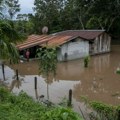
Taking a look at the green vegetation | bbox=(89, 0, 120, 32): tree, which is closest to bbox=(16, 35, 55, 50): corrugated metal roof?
bbox=(89, 0, 120, 32): tree

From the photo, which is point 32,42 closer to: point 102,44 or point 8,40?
point 102,44

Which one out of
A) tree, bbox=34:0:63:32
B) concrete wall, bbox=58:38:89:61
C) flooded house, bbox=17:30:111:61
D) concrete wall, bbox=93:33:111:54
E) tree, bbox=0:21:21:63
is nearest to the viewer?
tree, bbox=0:21:21:63

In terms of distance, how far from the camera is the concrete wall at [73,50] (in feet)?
89.8

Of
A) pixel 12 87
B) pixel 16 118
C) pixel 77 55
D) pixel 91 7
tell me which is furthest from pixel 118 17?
pixel 16 118

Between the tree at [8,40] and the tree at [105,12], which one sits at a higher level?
the tree at [105,12]

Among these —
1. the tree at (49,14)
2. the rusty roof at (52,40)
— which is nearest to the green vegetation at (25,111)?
the rusty roof at (52,40)

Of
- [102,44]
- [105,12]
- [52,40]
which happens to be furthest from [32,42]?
[105,12]

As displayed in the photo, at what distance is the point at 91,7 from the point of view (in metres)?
37.4

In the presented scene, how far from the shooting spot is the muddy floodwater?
16.9m

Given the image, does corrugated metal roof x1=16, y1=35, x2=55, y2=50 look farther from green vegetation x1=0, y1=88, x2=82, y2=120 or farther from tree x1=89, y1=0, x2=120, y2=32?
green vegetation x1=0, y1=88, x2=82, y2=120

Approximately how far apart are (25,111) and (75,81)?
9281mm

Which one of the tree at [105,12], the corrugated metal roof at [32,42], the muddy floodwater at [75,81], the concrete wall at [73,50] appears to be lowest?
the muddy floodwater at [75,81]

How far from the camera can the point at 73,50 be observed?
28250mm

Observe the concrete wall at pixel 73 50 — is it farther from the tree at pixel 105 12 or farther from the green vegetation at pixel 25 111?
the green vegetation at pixel 25 111
